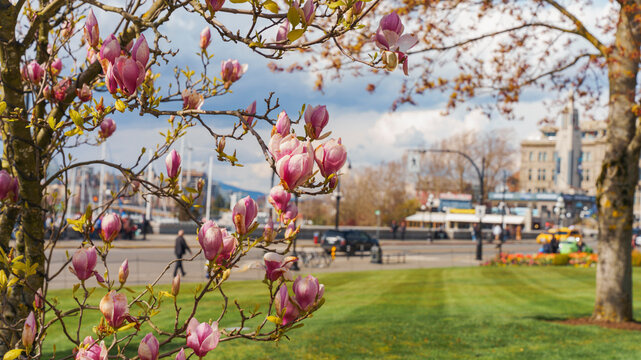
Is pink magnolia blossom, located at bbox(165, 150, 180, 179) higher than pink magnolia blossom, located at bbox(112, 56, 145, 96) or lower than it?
lower

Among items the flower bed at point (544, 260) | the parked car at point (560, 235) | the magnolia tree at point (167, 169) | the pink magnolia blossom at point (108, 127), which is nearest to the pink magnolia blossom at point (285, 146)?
the magnolia tree at point (167, 169)

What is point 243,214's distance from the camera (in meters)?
2.04

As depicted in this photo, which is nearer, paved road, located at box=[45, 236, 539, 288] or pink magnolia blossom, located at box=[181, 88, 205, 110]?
pink magnolia blossom, located at box=[181, 88, 205, 110]

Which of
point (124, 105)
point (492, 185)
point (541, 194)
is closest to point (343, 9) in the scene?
point (124, 105)

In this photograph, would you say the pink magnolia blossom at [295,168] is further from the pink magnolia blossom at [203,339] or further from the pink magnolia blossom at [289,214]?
the pink magnolia blossom at [203,339]

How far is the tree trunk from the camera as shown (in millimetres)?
10602

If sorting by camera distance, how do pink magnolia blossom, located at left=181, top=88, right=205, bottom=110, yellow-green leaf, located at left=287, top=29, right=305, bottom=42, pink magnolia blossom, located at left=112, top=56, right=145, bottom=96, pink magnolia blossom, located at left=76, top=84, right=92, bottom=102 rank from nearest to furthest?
yellow-green leaf, located at left=287, top=29, right=305, bottom=42 < pink magnolia blossom, located at left=112, top=56, right=145, bottom=96 < pink magnolia blossom, located at left=181, top=88, right=205, bottom=110 < pink magnolia blossom, located at left=76, top=84, right=92, bottom=102

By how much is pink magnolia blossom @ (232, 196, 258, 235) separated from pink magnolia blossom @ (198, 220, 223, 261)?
71 millimetres

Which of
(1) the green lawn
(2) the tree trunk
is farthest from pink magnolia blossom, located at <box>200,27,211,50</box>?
(2) the tree trunk

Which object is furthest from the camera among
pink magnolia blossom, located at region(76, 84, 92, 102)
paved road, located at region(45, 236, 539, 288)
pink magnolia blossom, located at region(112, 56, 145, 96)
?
paved road, located at region(45, 236, 539, 288)

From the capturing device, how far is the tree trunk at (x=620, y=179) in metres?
10.6

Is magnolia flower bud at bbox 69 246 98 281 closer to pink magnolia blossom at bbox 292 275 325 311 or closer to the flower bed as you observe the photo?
pink magnolia blossom at bbox 292 275 325 311

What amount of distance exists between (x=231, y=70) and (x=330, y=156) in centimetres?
173

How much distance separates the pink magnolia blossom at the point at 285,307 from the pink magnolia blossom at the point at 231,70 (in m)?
1.64
